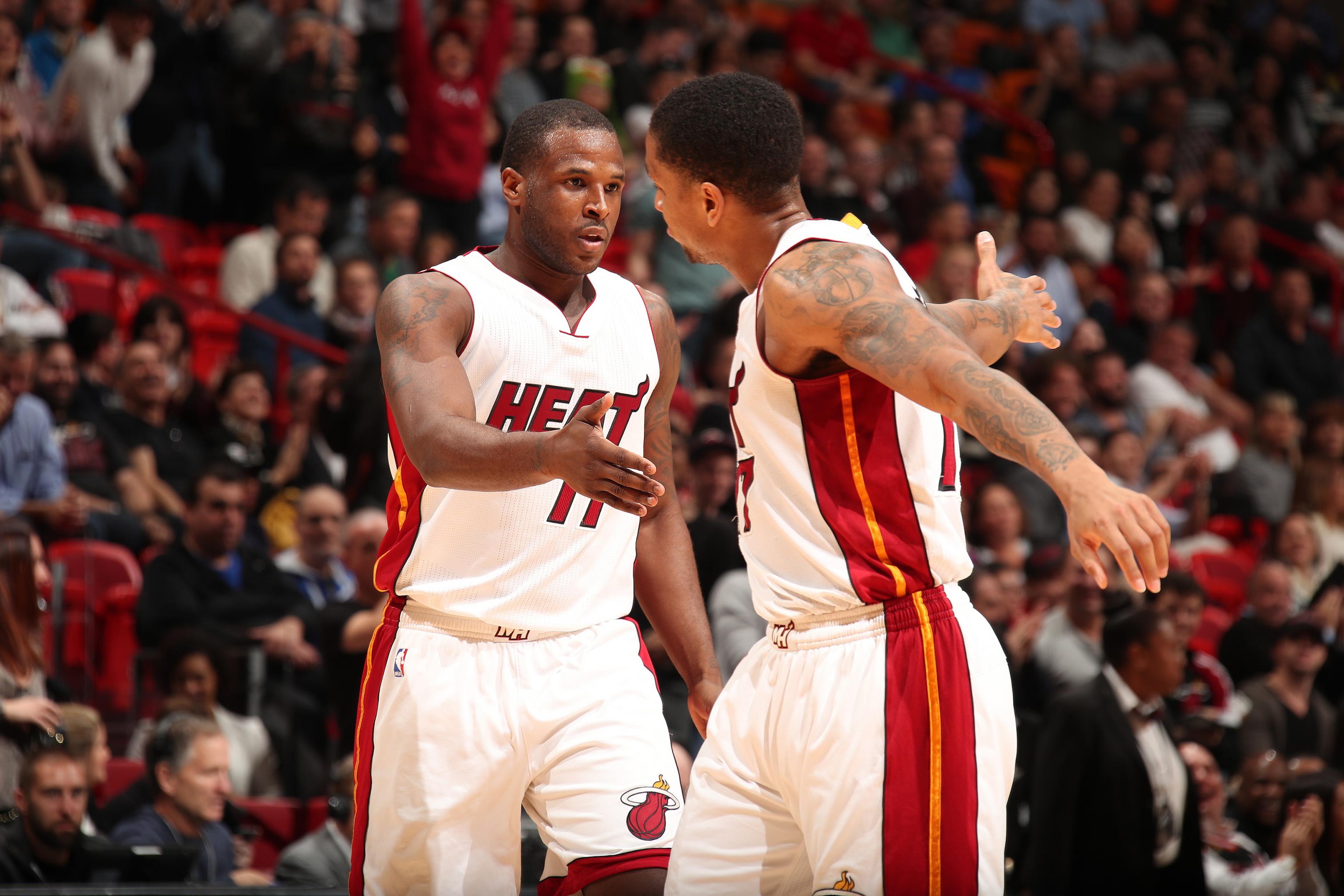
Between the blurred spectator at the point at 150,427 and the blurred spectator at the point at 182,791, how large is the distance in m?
2.58

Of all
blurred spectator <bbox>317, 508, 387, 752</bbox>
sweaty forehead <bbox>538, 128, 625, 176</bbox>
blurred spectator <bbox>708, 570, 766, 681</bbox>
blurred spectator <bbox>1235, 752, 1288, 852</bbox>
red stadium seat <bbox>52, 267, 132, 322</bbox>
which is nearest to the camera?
sweaty forehead <bbox>538, 128, 625, 176</bbox>

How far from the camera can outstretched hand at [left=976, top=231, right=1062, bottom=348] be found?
3.36 metres

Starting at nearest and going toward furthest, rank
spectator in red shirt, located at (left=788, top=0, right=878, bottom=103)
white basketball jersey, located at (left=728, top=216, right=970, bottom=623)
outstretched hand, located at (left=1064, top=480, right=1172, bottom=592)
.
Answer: outstretched hand, located at (left=1064, top=480, right=1172, bottom=592)
white basketball jersey, located at (left=728, top=216, right=970, bottom=623)
spectator in red shirt, located at (left=788, top=0, right=878, bottom=103)

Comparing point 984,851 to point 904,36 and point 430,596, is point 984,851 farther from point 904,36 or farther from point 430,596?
point 904,36

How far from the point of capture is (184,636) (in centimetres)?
651

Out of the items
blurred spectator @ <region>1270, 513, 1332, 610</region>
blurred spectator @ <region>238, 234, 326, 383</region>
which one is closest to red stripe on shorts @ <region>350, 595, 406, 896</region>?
blurred spectator @ <region>238, 234, 326, 383</region>

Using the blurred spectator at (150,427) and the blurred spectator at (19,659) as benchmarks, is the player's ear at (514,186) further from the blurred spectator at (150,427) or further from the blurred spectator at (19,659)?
the blurred spectator at (150,427)

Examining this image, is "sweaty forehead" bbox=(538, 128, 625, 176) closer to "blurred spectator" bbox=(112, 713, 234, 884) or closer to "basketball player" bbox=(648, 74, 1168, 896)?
"basketball player" bbox=(648, 74, 1168, 896)

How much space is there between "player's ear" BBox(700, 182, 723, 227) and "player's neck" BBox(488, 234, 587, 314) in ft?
2.20

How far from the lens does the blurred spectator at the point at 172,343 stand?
878 centimetres

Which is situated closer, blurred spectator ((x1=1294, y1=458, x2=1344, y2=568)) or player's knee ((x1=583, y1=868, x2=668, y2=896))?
player's knee ((x1=583, y1=868, x2=668, y2=896))

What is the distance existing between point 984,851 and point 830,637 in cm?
50

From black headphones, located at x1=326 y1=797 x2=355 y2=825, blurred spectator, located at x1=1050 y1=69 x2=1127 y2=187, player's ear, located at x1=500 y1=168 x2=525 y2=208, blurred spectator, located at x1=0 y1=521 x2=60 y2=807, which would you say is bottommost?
black headphones, located at x1=326 y1=797 x2=355 y2=825

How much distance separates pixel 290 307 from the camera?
32.2 feet
